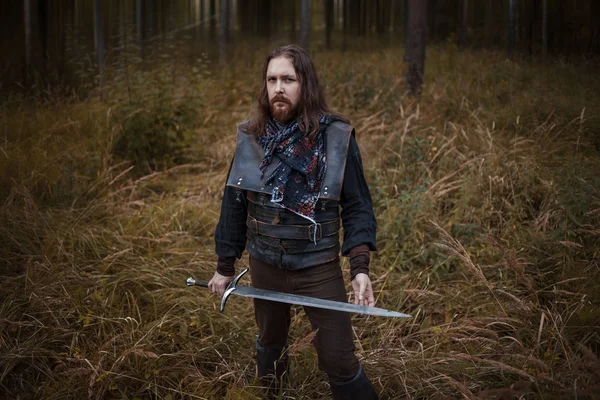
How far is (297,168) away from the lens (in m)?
2.48

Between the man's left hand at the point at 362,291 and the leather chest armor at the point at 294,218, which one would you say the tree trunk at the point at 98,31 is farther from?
the man's left hand at the point at 362,291

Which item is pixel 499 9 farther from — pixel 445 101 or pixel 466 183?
pixel 466 183

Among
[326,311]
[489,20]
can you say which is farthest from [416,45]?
[326,311]

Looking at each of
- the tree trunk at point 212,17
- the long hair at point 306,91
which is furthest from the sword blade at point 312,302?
the tree trunk at point 212,17

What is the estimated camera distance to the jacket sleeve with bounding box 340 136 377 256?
2.52m

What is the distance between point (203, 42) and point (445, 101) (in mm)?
9030

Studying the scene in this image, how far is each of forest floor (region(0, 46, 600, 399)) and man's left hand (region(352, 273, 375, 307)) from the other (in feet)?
1.48

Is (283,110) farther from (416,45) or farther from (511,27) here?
(416,45)

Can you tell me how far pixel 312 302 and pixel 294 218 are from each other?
15.2 inches

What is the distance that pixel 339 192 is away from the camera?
248 centimetres

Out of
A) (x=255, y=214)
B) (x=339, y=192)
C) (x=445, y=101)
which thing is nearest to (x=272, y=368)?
(x=255, y=214)

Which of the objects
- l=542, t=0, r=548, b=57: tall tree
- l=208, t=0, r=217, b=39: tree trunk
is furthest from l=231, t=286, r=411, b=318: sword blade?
l=208, t=0, r=217, b=39: tree trunk

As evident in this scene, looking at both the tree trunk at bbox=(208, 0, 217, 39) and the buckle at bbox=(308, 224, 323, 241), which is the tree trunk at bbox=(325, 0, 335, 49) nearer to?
the tree trunk at bbox=(208, 0, 217, 39)

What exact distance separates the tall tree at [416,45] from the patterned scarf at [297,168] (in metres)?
5.91
